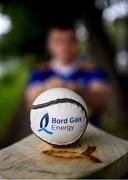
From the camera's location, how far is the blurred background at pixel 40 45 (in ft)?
12.5

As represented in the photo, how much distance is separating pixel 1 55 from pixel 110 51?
1.43m

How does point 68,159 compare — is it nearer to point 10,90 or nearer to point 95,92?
point 95,92

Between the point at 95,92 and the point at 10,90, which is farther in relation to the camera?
the point at 10,90

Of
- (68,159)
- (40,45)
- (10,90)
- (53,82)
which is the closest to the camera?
(68,159)

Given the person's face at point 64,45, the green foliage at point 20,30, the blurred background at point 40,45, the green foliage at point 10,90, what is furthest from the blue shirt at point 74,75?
the green foliage at point 10,90

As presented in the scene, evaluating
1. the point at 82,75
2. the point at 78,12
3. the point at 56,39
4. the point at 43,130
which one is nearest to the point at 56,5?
the point at 78,12

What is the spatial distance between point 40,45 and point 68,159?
3.14 metres

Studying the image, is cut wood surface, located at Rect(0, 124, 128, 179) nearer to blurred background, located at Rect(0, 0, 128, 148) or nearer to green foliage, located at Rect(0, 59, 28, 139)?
blurred background, located at Rect(0, 0, 128, 148)

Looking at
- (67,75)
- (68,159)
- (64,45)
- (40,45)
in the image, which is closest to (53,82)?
(67,75)

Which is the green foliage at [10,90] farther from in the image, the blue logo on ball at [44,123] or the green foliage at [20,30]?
the blue logo on ball at [44,123]

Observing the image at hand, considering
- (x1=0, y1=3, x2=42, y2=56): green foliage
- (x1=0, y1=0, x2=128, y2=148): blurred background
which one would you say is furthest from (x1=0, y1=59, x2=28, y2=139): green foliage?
(x1=0, y1=3, x2=42, y2=56): green foliage

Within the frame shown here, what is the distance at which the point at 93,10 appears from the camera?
3947 mm

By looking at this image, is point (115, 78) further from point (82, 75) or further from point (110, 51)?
point (82, 75)

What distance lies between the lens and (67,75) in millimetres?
2998
